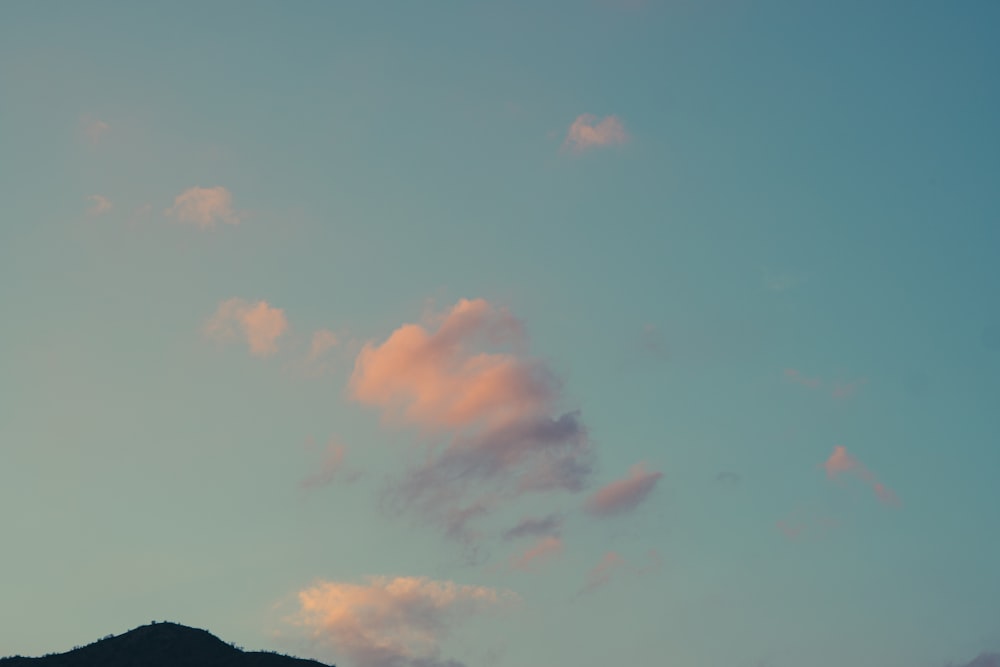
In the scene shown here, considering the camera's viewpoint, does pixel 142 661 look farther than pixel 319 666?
No

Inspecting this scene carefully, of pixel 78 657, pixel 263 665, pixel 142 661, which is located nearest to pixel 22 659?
pixel 78 657

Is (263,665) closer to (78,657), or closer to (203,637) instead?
(203,637)

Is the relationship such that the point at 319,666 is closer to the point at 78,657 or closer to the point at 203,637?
the point at 203,637

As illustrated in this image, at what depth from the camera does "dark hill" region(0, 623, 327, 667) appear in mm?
109750

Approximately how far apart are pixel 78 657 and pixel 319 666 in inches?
946

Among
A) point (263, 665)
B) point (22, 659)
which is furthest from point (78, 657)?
point (263, 665)

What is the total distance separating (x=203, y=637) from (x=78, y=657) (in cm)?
1247

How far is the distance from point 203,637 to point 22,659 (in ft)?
57.4

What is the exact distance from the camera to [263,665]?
370ft

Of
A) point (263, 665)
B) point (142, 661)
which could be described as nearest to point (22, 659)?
point (142, 661)

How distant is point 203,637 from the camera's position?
117 metres

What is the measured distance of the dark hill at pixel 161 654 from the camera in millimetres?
109750

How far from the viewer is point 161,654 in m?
112

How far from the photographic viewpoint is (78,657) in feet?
363
